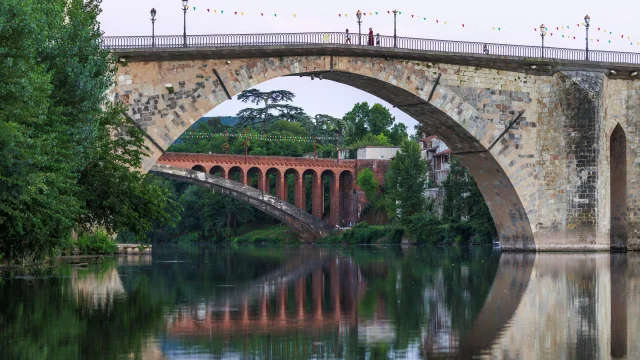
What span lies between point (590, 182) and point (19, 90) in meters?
25.4

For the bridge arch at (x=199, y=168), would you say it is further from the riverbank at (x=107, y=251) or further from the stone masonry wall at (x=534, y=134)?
the stone masonry wall at (x=534, y=134)

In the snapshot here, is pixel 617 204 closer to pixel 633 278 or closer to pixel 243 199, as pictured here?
pixel 633 278

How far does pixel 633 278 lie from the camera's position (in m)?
24.5

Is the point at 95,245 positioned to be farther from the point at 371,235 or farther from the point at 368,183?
the point at 368,183

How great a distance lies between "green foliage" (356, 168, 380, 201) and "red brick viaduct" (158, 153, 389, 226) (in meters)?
0.66

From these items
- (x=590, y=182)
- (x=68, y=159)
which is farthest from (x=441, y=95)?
(x=68, y=159)

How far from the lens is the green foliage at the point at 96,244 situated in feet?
120

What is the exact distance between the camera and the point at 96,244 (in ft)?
122

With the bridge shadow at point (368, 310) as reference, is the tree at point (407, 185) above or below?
above

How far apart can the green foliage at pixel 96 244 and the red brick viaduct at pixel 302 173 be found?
81.5ft

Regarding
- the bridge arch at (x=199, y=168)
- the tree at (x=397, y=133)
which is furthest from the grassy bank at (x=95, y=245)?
the tree at (x=397, y=133)

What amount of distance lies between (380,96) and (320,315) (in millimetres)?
24498


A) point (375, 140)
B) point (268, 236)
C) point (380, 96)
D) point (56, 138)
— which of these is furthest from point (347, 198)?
point (56, 138)

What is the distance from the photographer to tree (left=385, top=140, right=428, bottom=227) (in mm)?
65188
